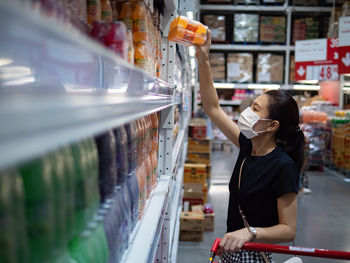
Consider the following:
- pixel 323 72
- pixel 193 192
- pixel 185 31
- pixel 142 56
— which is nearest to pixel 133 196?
pixel 142 56

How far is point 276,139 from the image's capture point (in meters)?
1.82

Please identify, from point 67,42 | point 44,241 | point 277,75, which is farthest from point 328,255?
point 277,75

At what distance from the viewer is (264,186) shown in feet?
5.43

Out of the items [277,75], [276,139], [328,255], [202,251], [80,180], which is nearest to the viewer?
[80,180]

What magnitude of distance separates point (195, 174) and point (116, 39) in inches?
164

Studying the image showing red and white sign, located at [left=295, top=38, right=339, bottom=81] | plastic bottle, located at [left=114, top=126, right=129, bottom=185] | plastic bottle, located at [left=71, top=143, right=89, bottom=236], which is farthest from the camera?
red and white sign, located at [left=295, top=38, right=339, bottom=81]

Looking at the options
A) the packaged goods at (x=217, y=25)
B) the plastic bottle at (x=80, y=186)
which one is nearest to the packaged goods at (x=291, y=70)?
the packaged goods at (x=217, y=25)

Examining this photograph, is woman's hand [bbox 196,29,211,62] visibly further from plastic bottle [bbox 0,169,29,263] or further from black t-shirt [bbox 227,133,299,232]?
plastic bottle [bbox 0,169,29,263]

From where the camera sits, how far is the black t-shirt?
160cm

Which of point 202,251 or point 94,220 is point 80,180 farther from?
point 202,251

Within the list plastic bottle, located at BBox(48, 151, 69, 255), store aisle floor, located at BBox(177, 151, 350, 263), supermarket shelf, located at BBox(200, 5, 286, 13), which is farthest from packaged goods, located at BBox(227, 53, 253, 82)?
plastic bottle, located at BBox(48, 151, 69, 255)

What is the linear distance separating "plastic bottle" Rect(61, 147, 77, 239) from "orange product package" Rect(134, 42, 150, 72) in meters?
0.65

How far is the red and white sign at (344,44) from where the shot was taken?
663 cm

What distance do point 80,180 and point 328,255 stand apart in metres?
1.25
